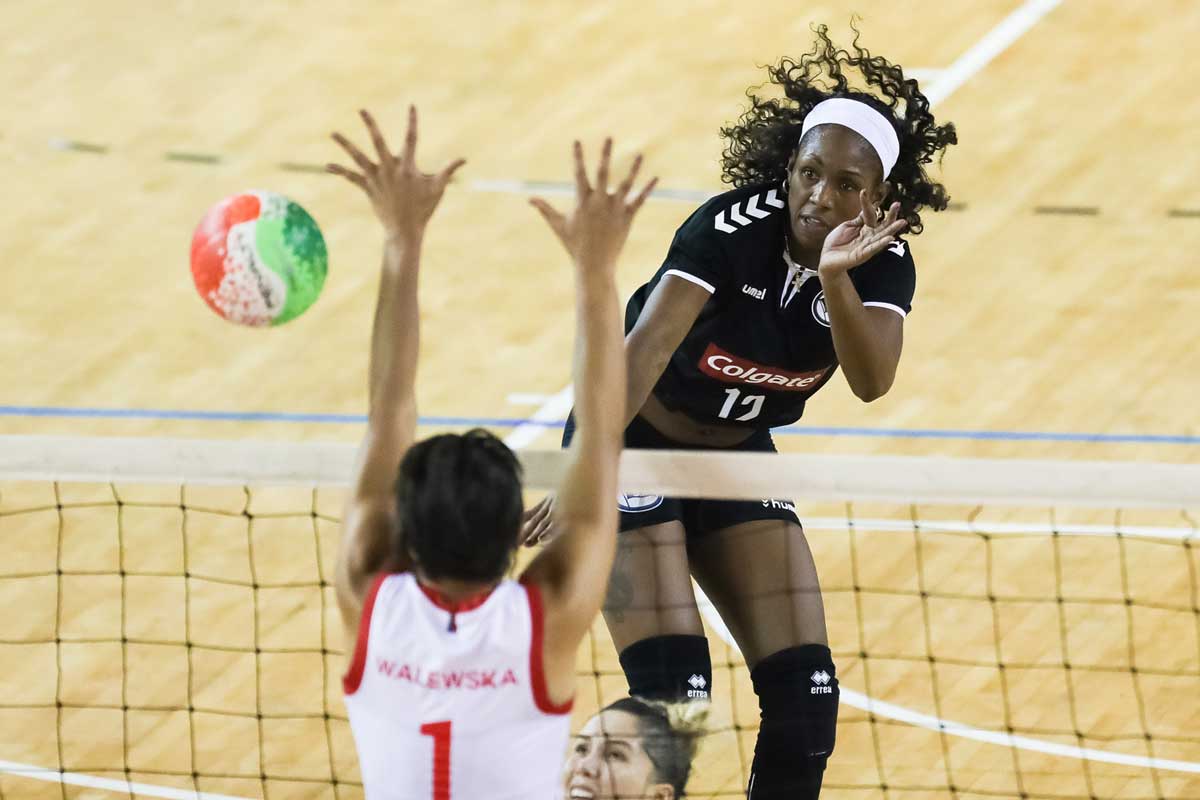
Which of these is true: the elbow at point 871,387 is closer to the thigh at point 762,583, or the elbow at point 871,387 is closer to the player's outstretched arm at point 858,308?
the player's outstretched arm at point 858,308

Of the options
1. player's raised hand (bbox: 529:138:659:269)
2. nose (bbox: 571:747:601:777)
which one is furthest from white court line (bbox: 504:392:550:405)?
player's raised hand (bbox: 529:138:659:269)

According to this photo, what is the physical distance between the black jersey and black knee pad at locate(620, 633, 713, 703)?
696 millimetres

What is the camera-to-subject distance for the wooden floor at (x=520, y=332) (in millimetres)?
6930

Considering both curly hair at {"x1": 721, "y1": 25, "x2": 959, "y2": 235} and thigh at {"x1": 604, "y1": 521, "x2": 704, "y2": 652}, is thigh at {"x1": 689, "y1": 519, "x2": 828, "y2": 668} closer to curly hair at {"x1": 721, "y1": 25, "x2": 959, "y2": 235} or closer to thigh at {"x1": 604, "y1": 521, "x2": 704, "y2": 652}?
thigh at {"x1": 604, "y1": 521, "x2": 704, "y2": 652}

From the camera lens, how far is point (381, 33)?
1216 cm

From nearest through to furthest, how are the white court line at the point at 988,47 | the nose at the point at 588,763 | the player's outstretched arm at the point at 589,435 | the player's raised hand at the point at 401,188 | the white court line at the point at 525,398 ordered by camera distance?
the player's outstretched arm at the point at 589,435 < the player's raised hand at the point at 401,188 < the nose at the point at 588,763 < the white court line at the point at 525,398 < the white court line at the point at 988,47

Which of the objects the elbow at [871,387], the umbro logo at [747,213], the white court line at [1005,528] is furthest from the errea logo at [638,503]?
the white court line at [1005,528]

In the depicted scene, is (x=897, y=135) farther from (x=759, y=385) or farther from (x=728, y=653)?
(x=728, y=653)

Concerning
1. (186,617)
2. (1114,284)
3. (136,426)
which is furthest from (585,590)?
(1114,284)

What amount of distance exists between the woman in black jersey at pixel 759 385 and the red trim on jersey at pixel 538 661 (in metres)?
1.60

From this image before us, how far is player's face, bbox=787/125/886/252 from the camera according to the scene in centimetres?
493

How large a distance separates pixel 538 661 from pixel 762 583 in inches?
78.8

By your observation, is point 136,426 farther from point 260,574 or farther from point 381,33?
point 381,33

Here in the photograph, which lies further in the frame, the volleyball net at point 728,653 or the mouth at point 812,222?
the volleyball net at point 728,653
